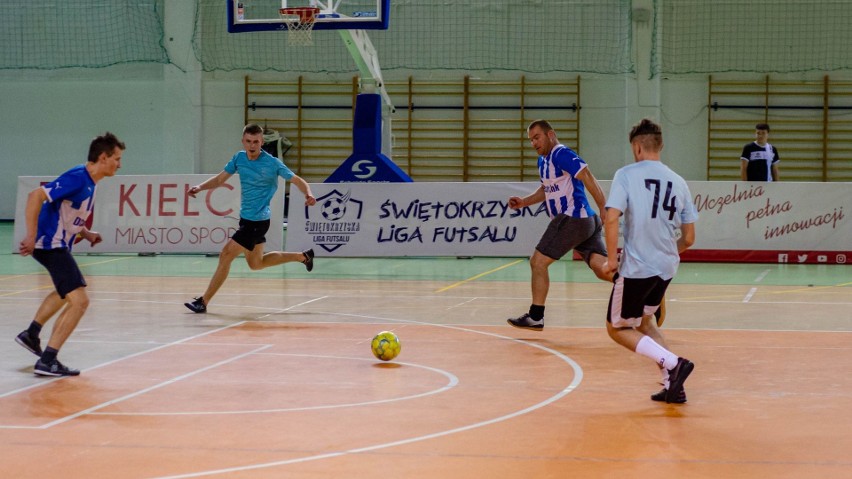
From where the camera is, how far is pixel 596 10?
2619 cm

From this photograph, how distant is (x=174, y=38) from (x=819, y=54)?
16.0 m

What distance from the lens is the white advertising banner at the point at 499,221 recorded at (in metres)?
18.3

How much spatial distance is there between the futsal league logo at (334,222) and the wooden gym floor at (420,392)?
4923 mm

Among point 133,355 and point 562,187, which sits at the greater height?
point 562,187

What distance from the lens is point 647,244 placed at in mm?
6848

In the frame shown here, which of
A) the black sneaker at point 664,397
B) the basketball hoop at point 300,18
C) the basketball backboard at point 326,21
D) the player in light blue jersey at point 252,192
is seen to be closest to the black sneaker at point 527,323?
the player in light blue jersey at point 252,192

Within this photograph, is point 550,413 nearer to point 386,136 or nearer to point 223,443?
point 223,443

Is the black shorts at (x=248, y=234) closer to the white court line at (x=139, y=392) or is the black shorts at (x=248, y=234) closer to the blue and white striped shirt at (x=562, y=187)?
the white court line at (x=139, y=392)

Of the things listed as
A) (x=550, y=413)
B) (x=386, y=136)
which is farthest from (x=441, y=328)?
(x=386, y=136)

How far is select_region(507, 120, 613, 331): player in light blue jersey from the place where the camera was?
10.0 meters

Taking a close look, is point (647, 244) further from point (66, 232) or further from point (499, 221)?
point (499, 221)

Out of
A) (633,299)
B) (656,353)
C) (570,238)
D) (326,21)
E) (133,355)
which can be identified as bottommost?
(133,355)

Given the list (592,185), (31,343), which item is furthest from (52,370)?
(592,185)

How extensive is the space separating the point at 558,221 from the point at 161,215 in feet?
35.2
